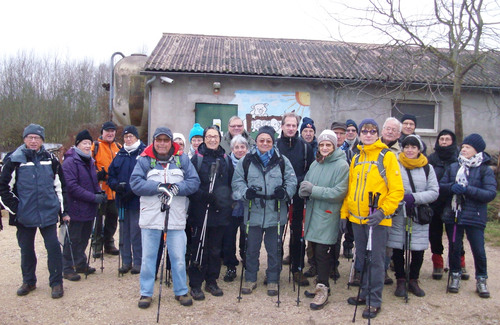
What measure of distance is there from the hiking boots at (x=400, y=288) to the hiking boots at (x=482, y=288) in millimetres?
901

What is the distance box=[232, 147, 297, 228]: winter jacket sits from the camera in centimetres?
468

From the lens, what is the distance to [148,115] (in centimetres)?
1320

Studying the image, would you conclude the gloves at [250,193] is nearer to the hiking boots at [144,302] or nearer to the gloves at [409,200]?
the hiking boots at [144,302]

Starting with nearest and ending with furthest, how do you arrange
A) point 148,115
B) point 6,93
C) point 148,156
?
point 148,156
point 148,115
point 6,93

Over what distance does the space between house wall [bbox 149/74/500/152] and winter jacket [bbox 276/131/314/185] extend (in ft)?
24.6

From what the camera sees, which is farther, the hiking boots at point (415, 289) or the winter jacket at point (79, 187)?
the winter jacket at point (79, 187)

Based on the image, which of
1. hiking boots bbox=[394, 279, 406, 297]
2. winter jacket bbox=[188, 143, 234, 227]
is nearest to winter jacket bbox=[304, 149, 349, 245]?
winter jacket bbox=[188, 143, 234, 227]

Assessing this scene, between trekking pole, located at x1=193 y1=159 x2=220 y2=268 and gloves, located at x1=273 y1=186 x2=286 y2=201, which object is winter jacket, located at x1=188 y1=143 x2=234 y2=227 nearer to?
trekking pole, located at x1=193 y1=159 x2=220 y2=268

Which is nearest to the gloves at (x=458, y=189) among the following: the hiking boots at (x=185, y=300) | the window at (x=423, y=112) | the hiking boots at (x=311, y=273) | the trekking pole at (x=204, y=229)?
the hiking boots at (x=311, y=273)

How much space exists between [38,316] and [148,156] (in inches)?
79.2

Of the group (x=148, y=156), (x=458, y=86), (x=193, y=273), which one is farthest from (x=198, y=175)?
(x=458, y=86)

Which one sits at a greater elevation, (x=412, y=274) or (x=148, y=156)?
(x=148, y=156)

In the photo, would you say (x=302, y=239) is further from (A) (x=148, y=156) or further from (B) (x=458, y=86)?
(B) (x=458, y=86)

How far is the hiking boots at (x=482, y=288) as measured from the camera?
4797 millimetres
